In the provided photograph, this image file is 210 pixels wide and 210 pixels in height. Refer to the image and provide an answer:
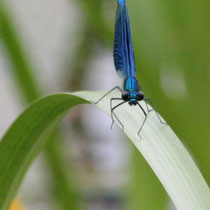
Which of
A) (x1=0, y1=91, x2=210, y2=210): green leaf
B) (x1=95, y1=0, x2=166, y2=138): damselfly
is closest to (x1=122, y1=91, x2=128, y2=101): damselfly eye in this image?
(x1=95, y1=0, x2=166, y2=138): damselfly

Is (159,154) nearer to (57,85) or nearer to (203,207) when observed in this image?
(203,207)

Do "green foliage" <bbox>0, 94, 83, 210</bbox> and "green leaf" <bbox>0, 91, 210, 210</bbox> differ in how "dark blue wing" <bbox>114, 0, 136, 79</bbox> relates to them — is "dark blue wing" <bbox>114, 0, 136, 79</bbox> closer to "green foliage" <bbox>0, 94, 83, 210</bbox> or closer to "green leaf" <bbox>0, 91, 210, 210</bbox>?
"green leaf" <bbox>0, 91, 210, 210</bbox>

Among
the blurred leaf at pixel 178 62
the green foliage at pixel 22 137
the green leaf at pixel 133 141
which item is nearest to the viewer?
the green leaf at pixel 133 141

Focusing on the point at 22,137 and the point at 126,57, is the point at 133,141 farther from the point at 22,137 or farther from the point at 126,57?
the point at 126,57

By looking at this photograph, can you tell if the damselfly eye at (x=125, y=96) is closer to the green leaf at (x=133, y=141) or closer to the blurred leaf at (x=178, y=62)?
the blurred leaf at (x=178, y=62)

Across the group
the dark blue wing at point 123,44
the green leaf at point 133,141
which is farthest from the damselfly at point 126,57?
Answer: the green leaf at point 133,141

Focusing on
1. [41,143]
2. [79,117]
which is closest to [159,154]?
[41,143]

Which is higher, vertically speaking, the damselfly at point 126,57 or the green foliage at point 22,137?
the damselfly at point 126,57
